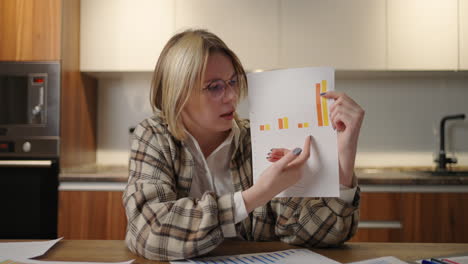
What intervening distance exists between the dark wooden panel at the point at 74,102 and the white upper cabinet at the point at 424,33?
1.83 meters

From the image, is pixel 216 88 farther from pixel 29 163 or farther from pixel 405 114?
pixel 405 114

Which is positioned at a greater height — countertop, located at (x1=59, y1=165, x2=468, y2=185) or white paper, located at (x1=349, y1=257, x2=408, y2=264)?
countertop, located at (x1=59, y1=165, x2=468, y2=185)

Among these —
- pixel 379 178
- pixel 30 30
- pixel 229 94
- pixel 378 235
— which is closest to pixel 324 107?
pixel 229 94

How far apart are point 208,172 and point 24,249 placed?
19.3 inches

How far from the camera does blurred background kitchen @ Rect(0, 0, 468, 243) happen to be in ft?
6.61

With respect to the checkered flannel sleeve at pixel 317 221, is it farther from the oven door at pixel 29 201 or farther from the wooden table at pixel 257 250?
the oven door at pixel 29 201

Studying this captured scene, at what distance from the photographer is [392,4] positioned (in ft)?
7.70

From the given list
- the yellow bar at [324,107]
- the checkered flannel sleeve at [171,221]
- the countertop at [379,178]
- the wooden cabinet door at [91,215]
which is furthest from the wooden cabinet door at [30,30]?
the yellow bar at [324,107]

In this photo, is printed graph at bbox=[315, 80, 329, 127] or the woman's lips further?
the woman's lips

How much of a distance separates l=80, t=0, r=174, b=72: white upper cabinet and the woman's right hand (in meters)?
1.71

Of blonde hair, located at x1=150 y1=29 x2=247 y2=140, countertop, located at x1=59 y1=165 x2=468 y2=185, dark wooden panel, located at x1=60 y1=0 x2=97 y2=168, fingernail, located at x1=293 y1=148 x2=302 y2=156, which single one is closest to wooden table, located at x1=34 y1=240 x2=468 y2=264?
fingernail, located at x1=293 y1=148 x2=302 y2=156

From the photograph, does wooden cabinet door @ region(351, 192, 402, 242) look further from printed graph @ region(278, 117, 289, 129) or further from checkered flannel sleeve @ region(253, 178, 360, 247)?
printed graph @ region(278, 117, 289, 129)

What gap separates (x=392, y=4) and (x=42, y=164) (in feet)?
7.07

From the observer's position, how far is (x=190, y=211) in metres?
0.84
